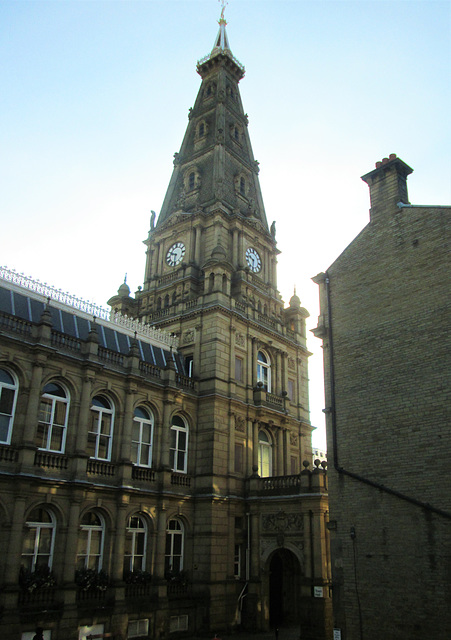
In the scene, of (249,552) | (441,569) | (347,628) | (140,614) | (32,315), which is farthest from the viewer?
(249,552)

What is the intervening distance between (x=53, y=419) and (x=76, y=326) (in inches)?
238

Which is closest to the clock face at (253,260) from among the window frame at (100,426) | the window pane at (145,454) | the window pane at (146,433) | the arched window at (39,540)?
the window pane at (146,433)

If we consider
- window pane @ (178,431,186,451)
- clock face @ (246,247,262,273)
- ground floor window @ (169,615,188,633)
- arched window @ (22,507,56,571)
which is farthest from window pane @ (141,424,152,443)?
clock face @ (246,247,262,273)

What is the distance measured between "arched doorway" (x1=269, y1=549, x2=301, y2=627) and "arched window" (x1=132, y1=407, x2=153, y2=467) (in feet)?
34.3

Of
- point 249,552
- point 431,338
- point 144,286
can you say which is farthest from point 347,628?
point 144,286

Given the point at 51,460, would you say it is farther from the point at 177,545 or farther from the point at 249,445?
the point at 249,445

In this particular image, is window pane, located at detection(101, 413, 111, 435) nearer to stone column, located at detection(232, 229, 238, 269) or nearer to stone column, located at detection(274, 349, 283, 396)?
stone column, located at detection(274, 349, 283, 396)

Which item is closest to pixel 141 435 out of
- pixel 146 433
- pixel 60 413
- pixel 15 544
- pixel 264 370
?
pixel 146 433

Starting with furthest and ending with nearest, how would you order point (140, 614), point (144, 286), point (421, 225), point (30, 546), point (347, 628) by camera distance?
1. point (144, 286)
2. point (140, 614)
3. point (30, 546)
4. point (421, 225)
5. point (347, 628)

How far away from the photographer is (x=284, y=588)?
3331cm

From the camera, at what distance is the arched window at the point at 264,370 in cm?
3758

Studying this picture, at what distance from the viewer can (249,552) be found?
31031 millimetres

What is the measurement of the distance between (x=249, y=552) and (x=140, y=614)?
24.8 ft

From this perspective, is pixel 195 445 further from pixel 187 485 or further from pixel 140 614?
pixel 140 614
